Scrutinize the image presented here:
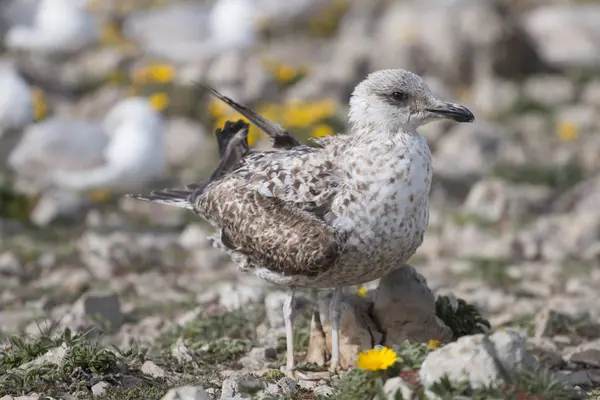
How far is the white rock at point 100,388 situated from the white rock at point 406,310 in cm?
187

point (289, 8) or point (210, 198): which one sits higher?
point (289, 8)

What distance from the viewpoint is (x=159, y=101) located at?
1416 centimetres

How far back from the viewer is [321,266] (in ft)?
21.9

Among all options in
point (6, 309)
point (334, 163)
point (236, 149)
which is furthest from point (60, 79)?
point (334, 163)

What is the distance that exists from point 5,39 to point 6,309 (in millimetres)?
10166

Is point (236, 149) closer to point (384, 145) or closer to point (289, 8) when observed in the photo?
point (384, 145)

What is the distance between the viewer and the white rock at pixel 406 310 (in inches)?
283

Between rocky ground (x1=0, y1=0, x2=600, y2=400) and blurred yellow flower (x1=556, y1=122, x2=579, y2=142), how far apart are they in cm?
7

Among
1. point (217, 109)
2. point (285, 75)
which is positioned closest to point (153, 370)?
point (217, 109)

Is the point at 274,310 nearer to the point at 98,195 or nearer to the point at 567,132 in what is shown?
the point at 98,195

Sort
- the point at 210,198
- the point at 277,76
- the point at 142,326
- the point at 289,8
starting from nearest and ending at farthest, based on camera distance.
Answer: the point at 210,198
the point at 142,326
the point at 277,76
the point at 289,8

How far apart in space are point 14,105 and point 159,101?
1784 mm

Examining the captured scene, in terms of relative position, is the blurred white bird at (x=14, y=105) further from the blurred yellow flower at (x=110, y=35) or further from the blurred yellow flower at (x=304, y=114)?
the blurred yellow flower at (x=110, y=35)

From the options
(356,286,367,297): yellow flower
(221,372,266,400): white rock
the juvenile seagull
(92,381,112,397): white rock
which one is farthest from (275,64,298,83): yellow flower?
(221,372,266,400): white rock
